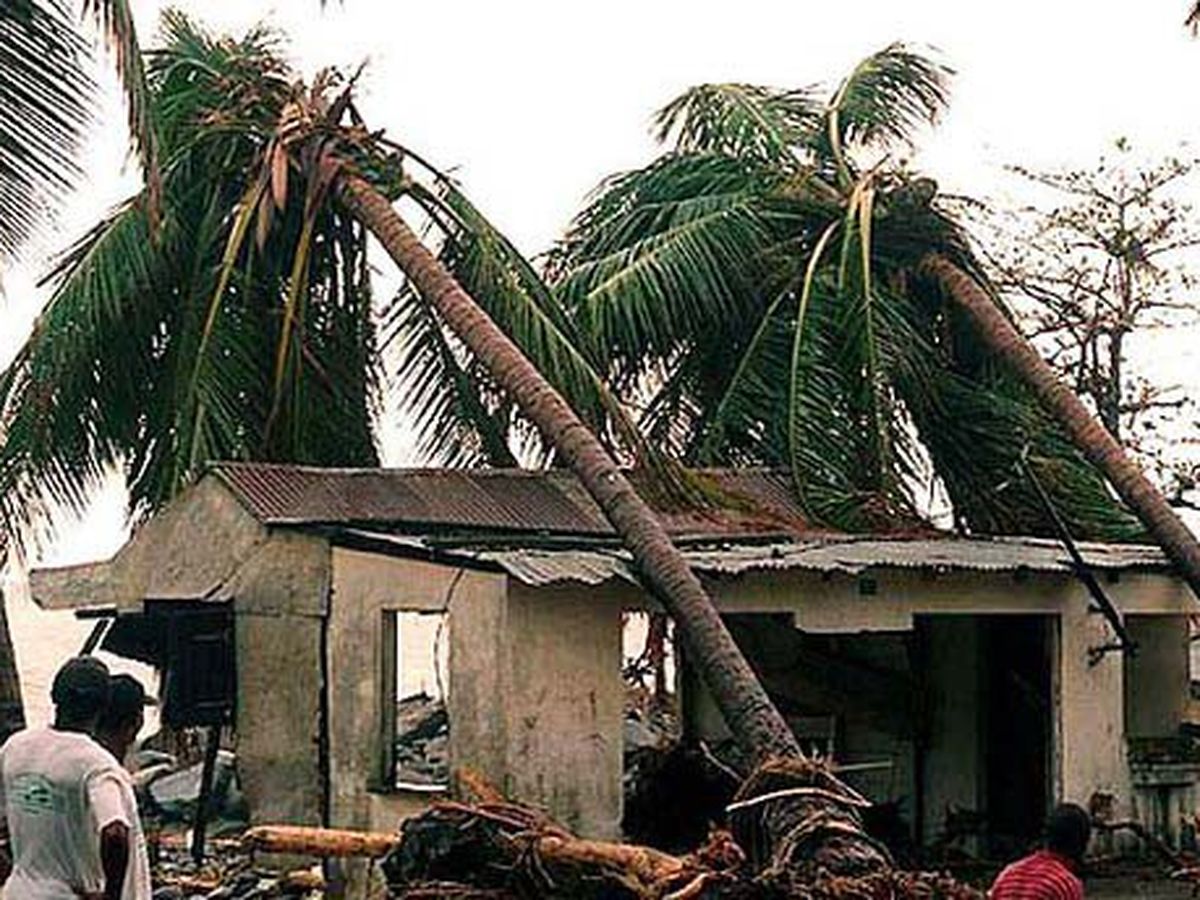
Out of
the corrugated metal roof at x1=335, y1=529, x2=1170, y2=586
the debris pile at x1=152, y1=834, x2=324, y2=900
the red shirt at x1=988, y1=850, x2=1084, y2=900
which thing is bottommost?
the debris pile at x1=152, y1=834, x2=324, y2=900

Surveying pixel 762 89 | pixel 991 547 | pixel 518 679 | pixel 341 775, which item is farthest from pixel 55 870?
pixel 762 89

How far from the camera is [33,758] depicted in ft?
26.3

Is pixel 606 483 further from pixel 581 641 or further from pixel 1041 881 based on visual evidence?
pixel 1041 881

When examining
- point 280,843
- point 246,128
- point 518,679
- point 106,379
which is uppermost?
point 246,128

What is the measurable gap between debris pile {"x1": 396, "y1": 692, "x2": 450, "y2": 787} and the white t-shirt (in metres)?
12.2

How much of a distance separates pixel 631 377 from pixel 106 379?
572 cm

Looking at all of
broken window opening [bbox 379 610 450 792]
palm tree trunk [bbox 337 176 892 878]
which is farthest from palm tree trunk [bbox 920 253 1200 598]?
broken window opening [bbox 379 610 450 792]

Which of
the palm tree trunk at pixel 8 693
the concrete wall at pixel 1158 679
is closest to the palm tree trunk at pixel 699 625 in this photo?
the palm tree trunk at pixel 8 693

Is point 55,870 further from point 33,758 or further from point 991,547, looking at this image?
point 991,547

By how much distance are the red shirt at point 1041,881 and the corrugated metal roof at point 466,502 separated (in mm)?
9548

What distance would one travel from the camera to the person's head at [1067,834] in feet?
29.1

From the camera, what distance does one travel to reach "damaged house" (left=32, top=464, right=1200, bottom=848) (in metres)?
16.5

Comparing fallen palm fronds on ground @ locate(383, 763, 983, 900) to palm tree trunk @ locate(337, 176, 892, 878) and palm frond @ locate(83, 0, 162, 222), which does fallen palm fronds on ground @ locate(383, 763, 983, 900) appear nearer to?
palm tree trunk @ locate(337, 176, 892, 878)

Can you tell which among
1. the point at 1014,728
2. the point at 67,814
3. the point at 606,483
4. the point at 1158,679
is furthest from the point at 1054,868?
the point at 1158,679
